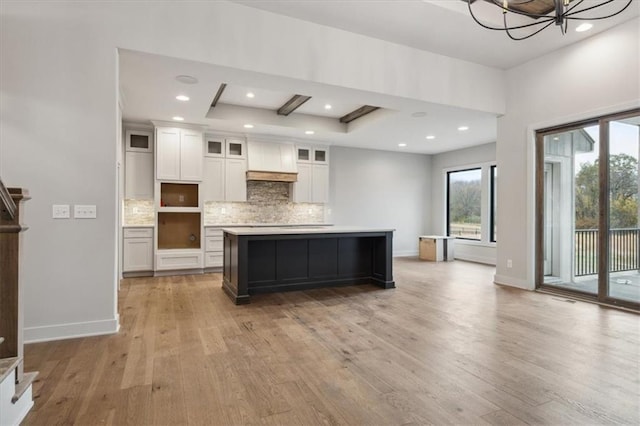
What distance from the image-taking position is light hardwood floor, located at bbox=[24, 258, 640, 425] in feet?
6.56

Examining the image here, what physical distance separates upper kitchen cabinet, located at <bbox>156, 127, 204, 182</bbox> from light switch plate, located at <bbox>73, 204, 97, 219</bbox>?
10.9 feet

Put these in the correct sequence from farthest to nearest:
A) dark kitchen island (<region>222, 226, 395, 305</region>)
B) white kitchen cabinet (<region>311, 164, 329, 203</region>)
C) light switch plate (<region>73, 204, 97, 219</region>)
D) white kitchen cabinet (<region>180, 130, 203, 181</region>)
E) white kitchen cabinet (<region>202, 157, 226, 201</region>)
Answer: white kitchen cabinet (<region>311, 164, 329, 203</region>) < white kitchen cabinet (<region>202, 157, 226, 201</region>) < white kitchen cabinet (<region>180, 130, 203, 181</region>) < dark kitchen island (<region>222, 226, 395, 305</region>) < light switch plate (<region>73, 204, 97, 219</region>)

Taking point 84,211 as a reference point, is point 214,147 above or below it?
above

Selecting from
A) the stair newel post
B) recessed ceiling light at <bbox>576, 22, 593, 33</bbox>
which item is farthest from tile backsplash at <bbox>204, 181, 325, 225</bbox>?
recessed ceiling light at <bbox>576, 22, 593, 33</bbox>

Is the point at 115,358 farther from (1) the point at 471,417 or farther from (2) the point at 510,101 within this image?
Answer: (2) the point at 510,101

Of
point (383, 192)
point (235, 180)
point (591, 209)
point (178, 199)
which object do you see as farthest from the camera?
point (383, 192)

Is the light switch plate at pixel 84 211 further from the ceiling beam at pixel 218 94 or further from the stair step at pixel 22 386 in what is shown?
the ceiling beam at pixel 218 94

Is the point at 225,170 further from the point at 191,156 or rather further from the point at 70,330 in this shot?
the point at 70,330

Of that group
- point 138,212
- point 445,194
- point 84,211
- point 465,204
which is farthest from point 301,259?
point 445,194

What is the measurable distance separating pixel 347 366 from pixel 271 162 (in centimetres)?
550

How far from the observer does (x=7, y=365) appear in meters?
1.87

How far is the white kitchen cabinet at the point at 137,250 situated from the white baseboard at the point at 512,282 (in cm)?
611

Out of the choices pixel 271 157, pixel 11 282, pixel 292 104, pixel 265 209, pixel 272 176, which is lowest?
pixel 11 282

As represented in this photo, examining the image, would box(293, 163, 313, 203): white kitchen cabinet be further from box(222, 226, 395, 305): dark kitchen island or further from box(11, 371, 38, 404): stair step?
box(11, 371, 38, 404): stair step
